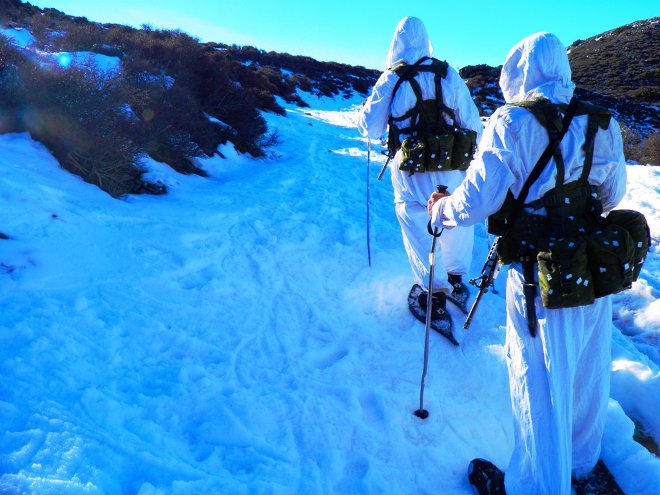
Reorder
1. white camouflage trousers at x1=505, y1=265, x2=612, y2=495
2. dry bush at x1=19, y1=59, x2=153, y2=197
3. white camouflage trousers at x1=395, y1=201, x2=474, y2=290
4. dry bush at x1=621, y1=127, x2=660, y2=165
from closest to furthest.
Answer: white camouflage trousers at x1=505, y1=265, x2=612, y2=495 < white camouflage trousers at x1=395, y1=201, x2=474, y2=290 < dry bush at x1=19, y1=59, x2=153, y2=197 < dry bush at x1=621, y1=127, x2=660, y2=165

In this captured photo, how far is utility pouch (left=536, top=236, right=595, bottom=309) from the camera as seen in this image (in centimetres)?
171

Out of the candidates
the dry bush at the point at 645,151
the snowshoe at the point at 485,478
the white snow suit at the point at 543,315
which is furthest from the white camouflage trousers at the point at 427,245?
the dry bush at the point at 645,151

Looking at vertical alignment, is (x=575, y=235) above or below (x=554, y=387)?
above

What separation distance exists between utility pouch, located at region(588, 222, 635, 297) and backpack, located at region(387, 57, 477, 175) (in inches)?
69.3

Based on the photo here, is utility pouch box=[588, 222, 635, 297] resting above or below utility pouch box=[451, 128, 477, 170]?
below

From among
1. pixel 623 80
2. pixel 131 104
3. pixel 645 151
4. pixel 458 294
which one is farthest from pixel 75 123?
pixel 623 80

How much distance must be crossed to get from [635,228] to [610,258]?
23 cm

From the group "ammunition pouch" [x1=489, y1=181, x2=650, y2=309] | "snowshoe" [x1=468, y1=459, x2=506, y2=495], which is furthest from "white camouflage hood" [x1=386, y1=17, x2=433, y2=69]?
"snowshoe" [x1=468, y1=459, x2=506, y2=495]

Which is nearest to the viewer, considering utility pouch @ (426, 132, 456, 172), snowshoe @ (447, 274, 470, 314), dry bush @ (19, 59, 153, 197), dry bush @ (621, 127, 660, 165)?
utility pouch @ (426, 132, 456, 172)

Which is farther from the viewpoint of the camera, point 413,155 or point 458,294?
point 458,294

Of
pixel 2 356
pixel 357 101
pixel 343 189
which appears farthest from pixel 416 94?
pixel 357 101

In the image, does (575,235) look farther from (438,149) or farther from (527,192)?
(438,149)

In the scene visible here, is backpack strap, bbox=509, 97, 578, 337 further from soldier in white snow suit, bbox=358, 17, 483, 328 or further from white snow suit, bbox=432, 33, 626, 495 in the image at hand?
soldier in white snow suit, bbox=358, 17, 483, 328

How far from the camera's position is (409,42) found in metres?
3.54
